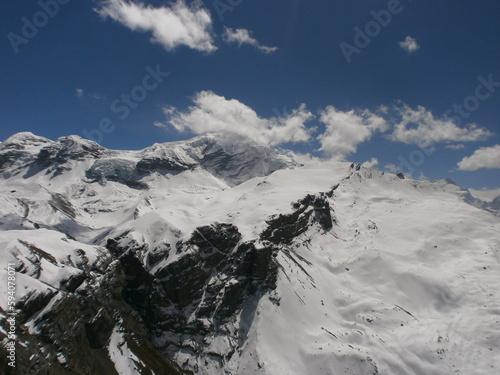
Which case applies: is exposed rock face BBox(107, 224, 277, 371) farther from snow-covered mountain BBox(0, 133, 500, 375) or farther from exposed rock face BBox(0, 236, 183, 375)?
exposed rock face BBox(0, 236, 183, 375)

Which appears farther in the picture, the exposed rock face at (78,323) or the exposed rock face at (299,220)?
the exposed rock face at (299,220)

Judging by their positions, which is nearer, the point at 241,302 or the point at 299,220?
the point at 241,302

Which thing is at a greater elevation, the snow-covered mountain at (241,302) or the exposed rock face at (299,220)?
the exposed rock face at (299,220)

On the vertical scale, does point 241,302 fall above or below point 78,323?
above

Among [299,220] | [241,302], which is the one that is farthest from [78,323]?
[299,220]

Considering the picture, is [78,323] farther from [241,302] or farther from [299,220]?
[299,220]

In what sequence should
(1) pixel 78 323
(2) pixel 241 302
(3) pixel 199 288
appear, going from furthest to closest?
(2) pixel 241 302
(3) pixel 199 288
(1) pixel 78 323

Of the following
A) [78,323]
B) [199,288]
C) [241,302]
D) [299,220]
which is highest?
[299,220]

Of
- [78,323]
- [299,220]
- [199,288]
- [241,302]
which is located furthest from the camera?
[299,220]

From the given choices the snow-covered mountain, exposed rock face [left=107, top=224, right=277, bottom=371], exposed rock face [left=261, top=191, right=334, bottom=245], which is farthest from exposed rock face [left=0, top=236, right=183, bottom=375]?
exposed rock face [left=261, top=191, right=334, bottom=245]

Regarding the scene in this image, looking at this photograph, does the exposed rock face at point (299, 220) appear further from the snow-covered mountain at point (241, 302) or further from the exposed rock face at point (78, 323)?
the exposed rock face at point (78, 323)

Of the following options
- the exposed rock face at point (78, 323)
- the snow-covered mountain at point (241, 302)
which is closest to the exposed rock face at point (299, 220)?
the snow-covered mountain at point (241, 302)

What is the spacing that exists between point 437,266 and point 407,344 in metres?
61.5

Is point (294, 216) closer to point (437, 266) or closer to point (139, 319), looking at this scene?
point (437, 266)
